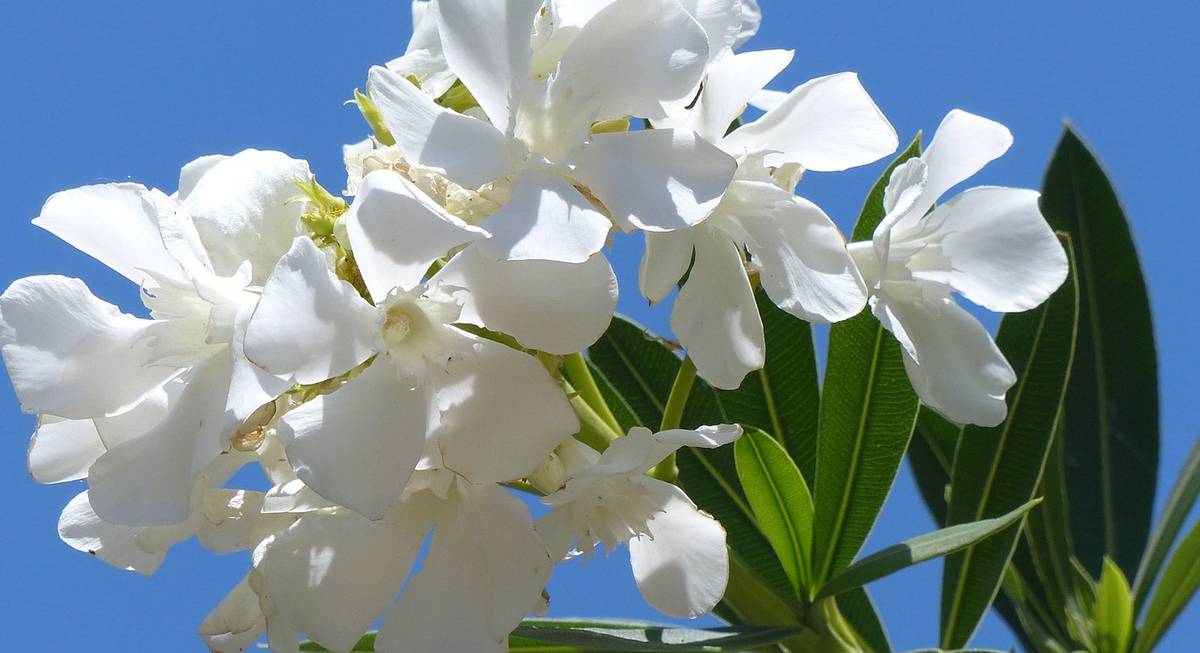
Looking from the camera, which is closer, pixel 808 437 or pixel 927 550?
pixel 927 550

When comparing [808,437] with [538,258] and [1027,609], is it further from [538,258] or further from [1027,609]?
[538,258]

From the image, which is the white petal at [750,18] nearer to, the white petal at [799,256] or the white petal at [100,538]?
the white petal at [799,256]

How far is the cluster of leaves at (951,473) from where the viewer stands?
36.9 inches

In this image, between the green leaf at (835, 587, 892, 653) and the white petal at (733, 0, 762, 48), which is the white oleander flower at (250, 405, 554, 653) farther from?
the green leaf at (835, 587, 892, 653)

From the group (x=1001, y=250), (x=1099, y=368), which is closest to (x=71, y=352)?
(x=1001, y=250)

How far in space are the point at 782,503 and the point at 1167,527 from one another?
607 millimetres

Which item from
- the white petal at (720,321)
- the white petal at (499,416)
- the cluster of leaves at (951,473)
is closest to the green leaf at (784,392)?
the cluster of leaves at (951,473)

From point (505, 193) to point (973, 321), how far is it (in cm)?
35

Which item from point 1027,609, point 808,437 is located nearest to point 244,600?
point 808,437

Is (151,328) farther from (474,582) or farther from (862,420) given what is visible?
(862,420)

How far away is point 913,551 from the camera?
A: 35.1 inches

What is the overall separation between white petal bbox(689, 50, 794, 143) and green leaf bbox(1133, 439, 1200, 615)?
0.82 m

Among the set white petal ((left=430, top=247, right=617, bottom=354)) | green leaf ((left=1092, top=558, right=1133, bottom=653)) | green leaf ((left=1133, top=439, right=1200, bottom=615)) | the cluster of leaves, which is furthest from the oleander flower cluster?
green leaf ((left=1133, top=439, right=1200, bottom=615))

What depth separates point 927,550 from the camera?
875 millimetres
